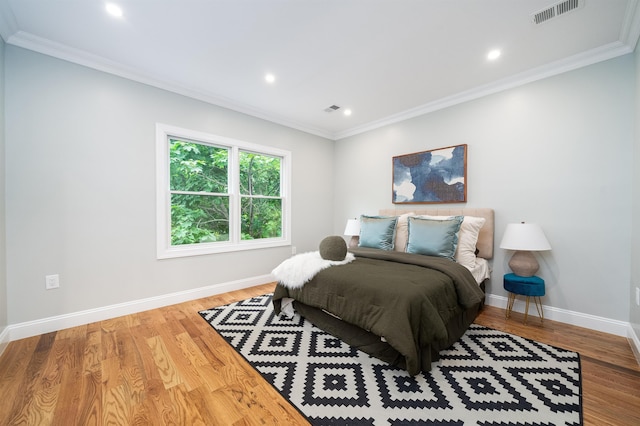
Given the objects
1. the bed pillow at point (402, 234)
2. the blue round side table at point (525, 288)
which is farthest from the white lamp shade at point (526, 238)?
the bed pillow at point (402, 234)

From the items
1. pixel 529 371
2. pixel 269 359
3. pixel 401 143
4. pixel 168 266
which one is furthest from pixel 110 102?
pixel 529 371

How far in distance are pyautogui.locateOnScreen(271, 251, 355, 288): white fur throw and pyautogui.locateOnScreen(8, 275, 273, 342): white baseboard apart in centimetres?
131

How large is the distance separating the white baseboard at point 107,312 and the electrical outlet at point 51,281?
0.29m

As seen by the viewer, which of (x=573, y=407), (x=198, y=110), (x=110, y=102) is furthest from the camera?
(x=198, y=110)

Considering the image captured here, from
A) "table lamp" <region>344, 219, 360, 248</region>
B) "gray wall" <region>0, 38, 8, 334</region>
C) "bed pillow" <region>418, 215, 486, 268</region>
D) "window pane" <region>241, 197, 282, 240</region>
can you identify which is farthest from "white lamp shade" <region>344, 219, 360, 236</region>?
"gray wall" <region>0, 38, 8, 334</region>

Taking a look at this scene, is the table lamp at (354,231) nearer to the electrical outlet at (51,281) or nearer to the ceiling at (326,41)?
the ceiling at (326,41)

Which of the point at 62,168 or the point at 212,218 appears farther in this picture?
the point at 212,218

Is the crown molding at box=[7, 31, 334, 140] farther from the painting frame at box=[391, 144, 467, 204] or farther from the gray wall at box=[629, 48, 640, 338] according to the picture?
the gray wall at box=[629, 48, 640, 338]

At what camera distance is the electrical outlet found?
232 centimetres

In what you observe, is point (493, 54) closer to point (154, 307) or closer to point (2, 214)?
point (154, 307)

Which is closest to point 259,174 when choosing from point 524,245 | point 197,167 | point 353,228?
point 197,167

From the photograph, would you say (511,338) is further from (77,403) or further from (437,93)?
(77,403)

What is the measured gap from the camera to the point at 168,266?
9.88ft

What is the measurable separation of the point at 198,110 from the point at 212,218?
143 centimetres
